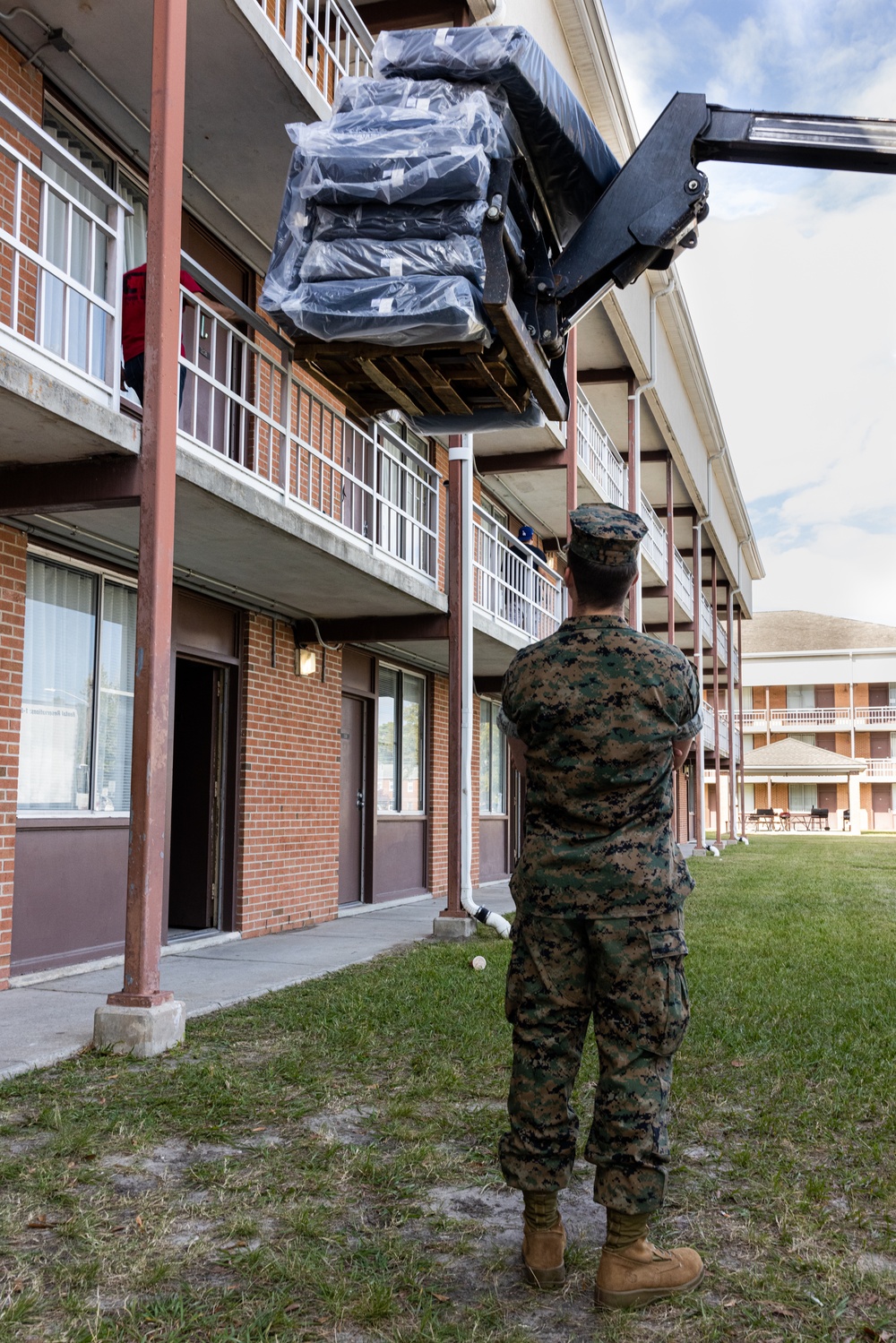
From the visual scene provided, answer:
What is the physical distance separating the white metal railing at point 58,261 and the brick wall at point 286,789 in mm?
3278

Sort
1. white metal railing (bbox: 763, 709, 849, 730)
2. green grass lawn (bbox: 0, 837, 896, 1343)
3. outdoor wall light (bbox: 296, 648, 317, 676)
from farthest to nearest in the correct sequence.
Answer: white metal railing (bbox: 763, 709, 849, 730) < outdoor wall light (bbox: 296, 648, 317, 676) < green grass lawn (bbox: 0, 837, 896, 1343)

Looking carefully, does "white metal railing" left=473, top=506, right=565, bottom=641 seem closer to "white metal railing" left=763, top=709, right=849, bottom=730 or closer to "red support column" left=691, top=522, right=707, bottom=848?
"red support column" left=691, top=522, right=707, bottom=848

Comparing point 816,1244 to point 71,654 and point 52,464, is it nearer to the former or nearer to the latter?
point 52,464

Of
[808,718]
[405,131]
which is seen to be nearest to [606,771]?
[405,131]

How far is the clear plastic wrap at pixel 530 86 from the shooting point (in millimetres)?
4180

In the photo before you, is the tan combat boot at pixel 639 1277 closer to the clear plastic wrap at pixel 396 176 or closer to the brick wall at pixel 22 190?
the clear plastic wrap at pixel 396 176

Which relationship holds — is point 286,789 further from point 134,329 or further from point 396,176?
point 396,176

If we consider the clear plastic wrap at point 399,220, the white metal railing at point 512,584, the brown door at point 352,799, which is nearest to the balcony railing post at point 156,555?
the clear plastic wrap at point 399,220

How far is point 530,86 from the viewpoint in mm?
4230

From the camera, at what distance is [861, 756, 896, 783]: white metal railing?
2074 inches

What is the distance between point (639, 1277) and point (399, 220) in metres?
3.49

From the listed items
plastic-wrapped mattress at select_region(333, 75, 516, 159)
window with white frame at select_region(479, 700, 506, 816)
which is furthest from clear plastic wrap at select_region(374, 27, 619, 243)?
window with white frame at select_region(479, 700, 506, 816)

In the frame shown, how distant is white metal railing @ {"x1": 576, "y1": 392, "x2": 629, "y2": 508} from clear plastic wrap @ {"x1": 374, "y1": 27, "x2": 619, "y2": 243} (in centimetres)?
980

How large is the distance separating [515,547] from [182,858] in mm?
8312
